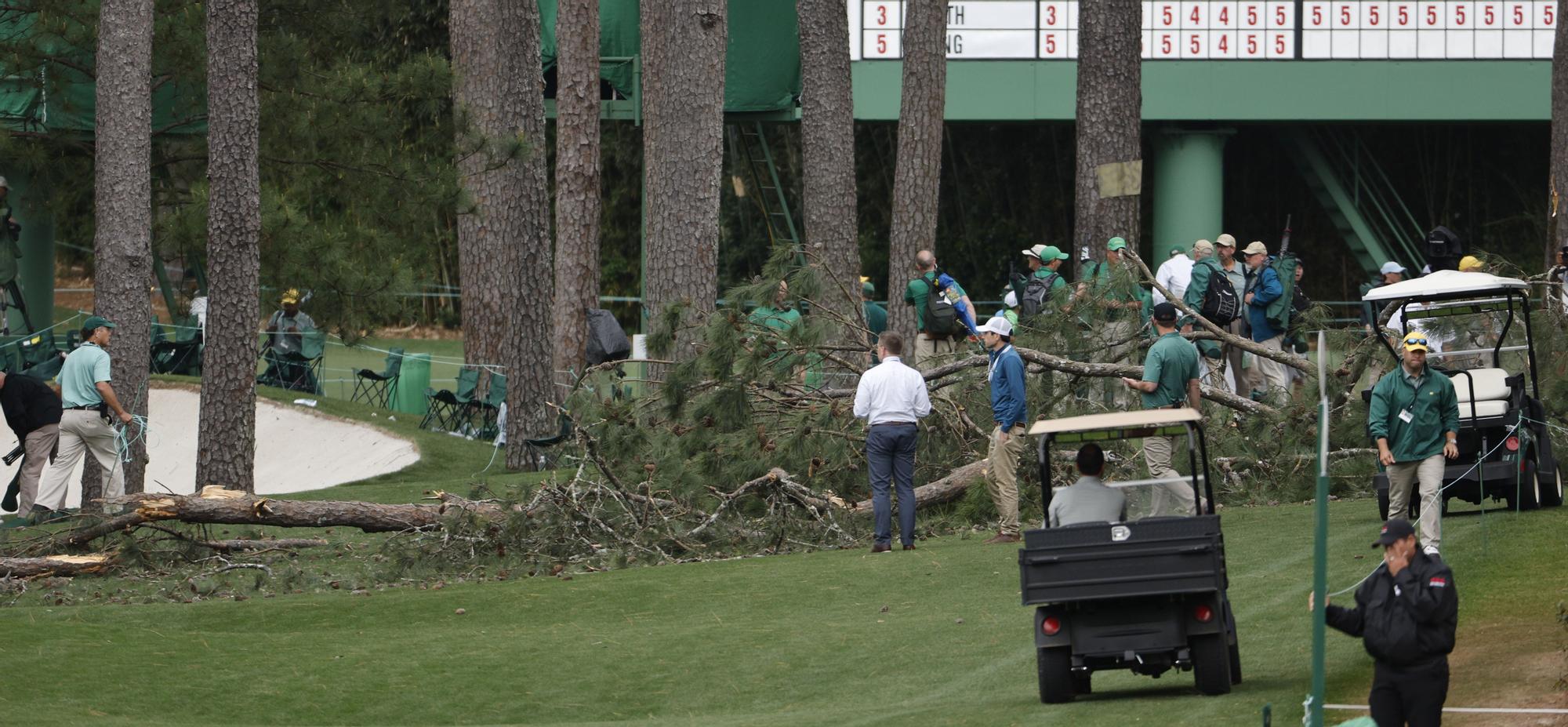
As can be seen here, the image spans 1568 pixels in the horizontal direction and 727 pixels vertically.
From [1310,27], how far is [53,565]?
22230mm

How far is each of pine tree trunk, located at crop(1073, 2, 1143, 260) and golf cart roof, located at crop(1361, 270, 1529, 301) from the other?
819 centimetres

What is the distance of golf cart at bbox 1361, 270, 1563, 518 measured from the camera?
13422mm

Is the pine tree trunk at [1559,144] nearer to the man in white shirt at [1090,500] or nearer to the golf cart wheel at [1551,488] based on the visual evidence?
the golf cart wheel at [1551,488]

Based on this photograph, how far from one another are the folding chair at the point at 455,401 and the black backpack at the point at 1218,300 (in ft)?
37.2

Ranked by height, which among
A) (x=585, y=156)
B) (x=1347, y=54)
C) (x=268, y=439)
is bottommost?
(x=268, y=439)

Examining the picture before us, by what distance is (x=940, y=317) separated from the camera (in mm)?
19828

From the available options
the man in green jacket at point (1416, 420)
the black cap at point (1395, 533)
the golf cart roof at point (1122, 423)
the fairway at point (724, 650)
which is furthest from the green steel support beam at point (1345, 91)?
the black cap at point (1395, 533)

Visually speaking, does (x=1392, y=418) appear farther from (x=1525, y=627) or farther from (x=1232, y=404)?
(x=1232, y=404)

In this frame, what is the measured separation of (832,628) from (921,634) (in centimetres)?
63

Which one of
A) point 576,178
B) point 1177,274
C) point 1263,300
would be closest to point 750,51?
point 576,178

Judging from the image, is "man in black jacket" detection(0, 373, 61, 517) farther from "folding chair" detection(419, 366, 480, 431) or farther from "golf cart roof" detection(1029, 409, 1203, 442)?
"golf cart roof" detection(1029, 409, 1203, 442)

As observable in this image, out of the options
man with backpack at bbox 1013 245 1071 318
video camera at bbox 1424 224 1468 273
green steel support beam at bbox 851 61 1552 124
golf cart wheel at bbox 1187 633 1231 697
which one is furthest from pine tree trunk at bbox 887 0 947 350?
golf cart wheel at bbox 1187 633 1231 697

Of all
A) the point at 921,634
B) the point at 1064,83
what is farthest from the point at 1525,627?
the point at 1064,83

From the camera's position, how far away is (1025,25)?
1228 inches
